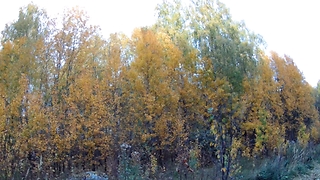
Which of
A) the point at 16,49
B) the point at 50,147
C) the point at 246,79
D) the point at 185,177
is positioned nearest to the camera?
the point at 185,177

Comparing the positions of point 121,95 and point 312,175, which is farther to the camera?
point 121,95

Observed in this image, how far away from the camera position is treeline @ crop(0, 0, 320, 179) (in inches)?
507

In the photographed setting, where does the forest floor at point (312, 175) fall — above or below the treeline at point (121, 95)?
below

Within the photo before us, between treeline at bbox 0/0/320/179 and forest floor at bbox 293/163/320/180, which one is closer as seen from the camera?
forest floor at bbox 293/163/320/180

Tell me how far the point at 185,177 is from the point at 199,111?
641cm

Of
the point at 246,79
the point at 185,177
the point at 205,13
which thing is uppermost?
the point at 205,13

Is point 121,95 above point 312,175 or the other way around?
above

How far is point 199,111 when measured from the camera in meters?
15.8

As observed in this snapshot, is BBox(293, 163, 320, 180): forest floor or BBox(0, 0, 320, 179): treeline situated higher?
BBox(0, 0, 320, 179): treeline

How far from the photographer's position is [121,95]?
1554cm

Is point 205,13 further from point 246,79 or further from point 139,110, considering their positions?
point 139,110

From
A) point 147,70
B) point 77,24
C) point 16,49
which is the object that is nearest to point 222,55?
point 147,70

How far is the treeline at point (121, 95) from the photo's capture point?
12.9 meters

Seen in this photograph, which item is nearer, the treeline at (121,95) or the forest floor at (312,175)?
the forest floor at (312,175)
